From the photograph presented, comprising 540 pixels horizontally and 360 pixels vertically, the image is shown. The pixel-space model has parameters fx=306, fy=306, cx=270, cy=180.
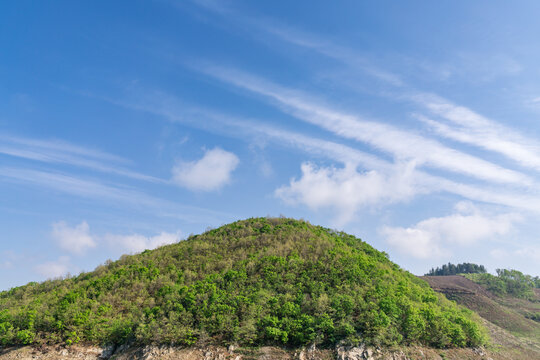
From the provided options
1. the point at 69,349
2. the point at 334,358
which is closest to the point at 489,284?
the point at 334,358

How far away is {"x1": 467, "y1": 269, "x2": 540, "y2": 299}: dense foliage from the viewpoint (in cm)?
10681

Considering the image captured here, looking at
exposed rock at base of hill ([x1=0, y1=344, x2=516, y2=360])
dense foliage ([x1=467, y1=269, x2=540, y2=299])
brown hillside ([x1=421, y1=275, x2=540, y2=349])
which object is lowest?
exposed rock at base of hill ([x1=0, y1=344, x2=516, y2=360])

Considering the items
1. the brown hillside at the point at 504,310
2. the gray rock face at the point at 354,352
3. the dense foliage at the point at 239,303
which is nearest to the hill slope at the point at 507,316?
the brown hillside at the point at 504,310

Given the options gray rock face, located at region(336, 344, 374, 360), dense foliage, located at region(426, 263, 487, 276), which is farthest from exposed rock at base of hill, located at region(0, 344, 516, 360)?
dense foliage, located at region(426, 263, 487, 276)

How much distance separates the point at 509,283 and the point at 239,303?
127 meters

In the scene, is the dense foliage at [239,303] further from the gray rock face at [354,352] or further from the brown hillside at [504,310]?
the brown hillside at [504,310]

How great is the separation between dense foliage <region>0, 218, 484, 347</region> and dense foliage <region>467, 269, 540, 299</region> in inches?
3561

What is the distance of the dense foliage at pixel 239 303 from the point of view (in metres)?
29.3

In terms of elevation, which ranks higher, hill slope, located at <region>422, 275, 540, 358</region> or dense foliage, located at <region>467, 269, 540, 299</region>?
dense foliage, located at <region>467, 269, 540, 299</region>

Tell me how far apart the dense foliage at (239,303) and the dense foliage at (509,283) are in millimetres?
90453

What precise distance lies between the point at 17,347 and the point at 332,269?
33.1 m

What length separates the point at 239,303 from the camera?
32.1 m

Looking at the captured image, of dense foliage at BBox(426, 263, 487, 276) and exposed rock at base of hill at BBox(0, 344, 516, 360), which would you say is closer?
exposed rock at base of hill at BBox(0, 344, 516, 360)

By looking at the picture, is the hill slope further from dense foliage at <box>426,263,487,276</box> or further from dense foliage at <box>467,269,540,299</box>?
dense foliage at <box>426,263,487,276</box>
